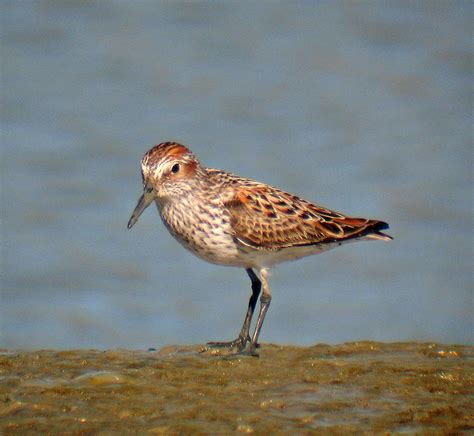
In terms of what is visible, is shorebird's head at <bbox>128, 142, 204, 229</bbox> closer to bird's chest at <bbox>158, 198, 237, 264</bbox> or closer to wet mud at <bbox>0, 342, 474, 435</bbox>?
bird's chest at <bbox>158, 198, 237, 264</bbox>

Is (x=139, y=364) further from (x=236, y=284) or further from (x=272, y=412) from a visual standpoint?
(x=236, y=284)

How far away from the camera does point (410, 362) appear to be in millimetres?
8938

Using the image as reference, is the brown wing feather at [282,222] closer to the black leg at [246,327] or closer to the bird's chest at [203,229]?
the bird's chest at [203,229]

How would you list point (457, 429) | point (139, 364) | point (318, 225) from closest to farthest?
point (457, 429) < point (139, 364) < point (318, 225)

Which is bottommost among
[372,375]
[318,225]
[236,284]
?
[372,375]

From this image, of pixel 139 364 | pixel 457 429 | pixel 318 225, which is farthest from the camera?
pixel 318 225

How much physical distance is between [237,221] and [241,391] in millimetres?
2456

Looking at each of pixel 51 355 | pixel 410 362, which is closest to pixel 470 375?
pixel 410 362

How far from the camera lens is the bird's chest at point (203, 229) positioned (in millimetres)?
9867

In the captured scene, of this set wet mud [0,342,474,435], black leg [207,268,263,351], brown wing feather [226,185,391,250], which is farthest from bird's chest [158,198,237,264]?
wet mud [0,342,474,435]

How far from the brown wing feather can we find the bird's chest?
12 cm

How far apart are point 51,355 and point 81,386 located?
131 centimetres

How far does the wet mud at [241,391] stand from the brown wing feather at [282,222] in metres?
1.12

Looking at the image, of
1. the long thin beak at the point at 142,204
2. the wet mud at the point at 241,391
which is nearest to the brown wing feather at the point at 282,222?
the long thin beak at the point at 142,204
